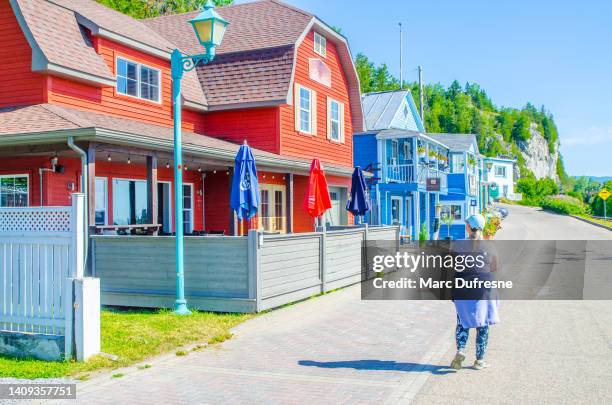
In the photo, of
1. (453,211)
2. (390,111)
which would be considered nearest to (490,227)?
(390,111)

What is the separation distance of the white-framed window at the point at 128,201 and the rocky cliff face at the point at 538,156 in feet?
510

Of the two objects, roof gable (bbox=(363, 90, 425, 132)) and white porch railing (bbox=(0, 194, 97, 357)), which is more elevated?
roof gable (bbox=(363, 90, 425, 132))

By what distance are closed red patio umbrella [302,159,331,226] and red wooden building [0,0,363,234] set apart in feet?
6.89

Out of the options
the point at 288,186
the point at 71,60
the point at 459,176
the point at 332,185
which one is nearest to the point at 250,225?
the point at 288,186

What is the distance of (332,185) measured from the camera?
929 inches

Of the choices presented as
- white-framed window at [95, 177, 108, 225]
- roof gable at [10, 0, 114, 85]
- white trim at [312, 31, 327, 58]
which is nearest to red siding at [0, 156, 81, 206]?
white-framed window at [95, 177, 108, 225]

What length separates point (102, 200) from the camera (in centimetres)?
1538

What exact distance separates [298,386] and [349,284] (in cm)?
822

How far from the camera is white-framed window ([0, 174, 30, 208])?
14.1 m

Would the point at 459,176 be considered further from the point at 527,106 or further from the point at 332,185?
the point at 527,106

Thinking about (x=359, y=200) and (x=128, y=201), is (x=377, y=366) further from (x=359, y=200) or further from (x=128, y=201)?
(x=128, y=201)

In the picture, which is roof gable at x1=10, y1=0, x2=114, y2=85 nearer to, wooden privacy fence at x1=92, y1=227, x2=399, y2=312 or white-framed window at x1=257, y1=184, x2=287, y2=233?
wooden privacy fence at x1=92, y1=227, x2=399, y2=312

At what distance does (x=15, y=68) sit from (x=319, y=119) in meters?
10.7

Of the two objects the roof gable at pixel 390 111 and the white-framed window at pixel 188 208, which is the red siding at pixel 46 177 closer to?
the white-framed window at pixel 188 208
